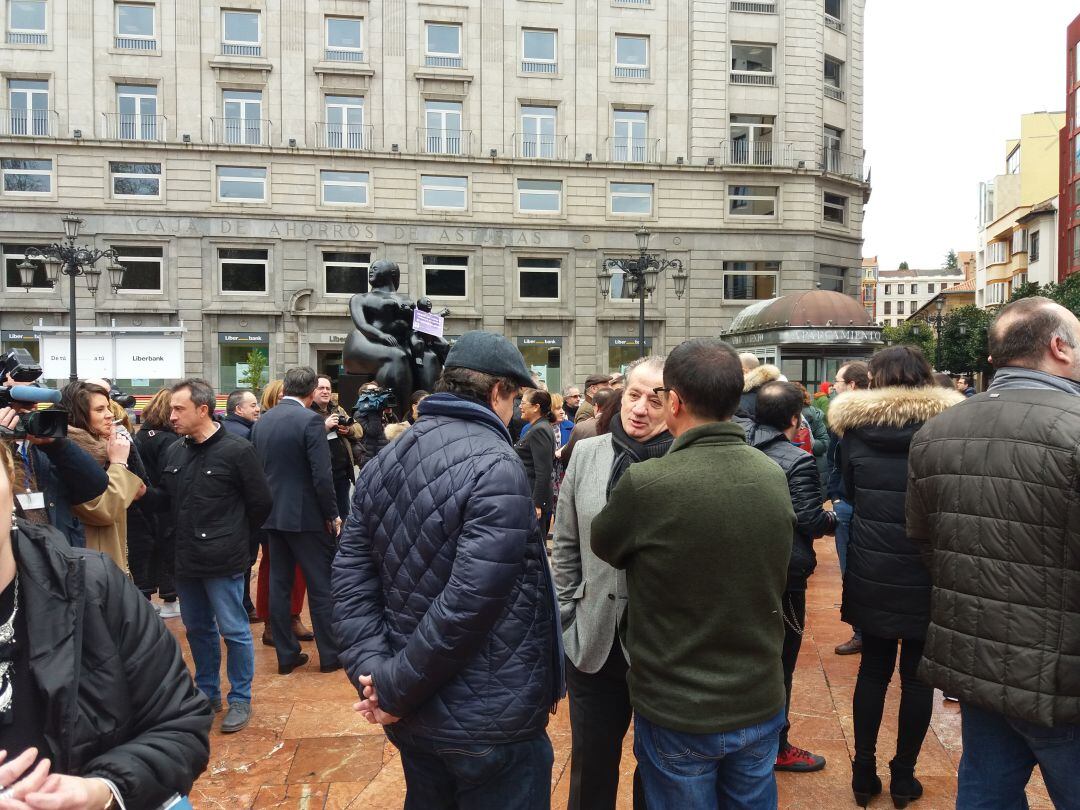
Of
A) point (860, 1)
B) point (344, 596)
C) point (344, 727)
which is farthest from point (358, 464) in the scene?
point (860, 1)

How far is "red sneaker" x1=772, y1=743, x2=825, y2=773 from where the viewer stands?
3.79 metres

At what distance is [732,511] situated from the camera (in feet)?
7.31

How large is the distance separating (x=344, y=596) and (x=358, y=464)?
5.17m

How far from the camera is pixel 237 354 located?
30.5 m

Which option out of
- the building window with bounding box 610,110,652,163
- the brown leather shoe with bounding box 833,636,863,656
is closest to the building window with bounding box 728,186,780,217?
the building window with bounding box 610,110,652,163

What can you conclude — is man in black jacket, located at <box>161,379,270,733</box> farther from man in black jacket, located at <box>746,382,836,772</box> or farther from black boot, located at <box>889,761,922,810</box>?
black boot, located at <box>889,761,922,810</box>

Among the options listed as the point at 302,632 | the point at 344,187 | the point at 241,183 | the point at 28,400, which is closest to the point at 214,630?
the point at 302,632

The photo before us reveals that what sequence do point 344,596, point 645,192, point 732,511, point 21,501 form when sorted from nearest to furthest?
point 732,511, point 344,596, point 21,501, point 645,192

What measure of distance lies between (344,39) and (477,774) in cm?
3310

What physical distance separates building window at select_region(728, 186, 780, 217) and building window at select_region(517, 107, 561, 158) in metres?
8.05

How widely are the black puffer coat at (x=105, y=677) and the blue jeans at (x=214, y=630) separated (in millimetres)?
2983

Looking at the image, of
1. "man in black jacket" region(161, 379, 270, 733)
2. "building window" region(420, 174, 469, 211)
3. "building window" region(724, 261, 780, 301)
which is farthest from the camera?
"building window" region(724, 261, 780, 301)

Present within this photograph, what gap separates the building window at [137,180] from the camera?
1160 inches

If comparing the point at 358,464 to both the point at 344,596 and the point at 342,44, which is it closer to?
the point at 344,596
